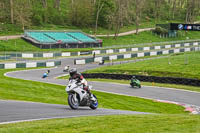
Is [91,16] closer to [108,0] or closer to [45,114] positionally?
[108,0]

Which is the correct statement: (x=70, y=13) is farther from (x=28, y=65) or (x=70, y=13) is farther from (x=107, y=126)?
(x=107, y=126)

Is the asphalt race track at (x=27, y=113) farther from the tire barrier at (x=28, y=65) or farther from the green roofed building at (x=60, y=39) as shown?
the green roofed building at (x=60, y=39)

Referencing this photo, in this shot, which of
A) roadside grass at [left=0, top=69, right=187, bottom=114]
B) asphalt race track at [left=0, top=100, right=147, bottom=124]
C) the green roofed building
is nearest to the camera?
asphalt race track at [left=0, top=100, right=147, bottom=124]

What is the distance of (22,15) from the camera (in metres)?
69.6

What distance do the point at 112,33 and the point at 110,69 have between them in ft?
166

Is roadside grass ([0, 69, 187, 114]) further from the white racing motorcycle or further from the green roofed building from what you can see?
the green roofed building

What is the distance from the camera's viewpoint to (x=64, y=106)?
14.2 metres

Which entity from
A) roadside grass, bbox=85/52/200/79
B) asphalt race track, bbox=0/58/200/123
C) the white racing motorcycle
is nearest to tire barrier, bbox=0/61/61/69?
asphalt race track, bbox=0/58/200/123

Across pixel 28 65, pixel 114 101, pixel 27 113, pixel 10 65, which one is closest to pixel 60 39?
pixel 28 65

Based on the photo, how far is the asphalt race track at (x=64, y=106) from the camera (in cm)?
1105

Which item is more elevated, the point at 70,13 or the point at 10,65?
the point at 70,13

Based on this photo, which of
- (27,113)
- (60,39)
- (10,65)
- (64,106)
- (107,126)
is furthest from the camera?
(60,39)

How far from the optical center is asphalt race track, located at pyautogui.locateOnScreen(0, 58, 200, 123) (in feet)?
36.2

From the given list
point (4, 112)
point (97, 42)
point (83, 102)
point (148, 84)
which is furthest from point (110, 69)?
point (97, 42)
